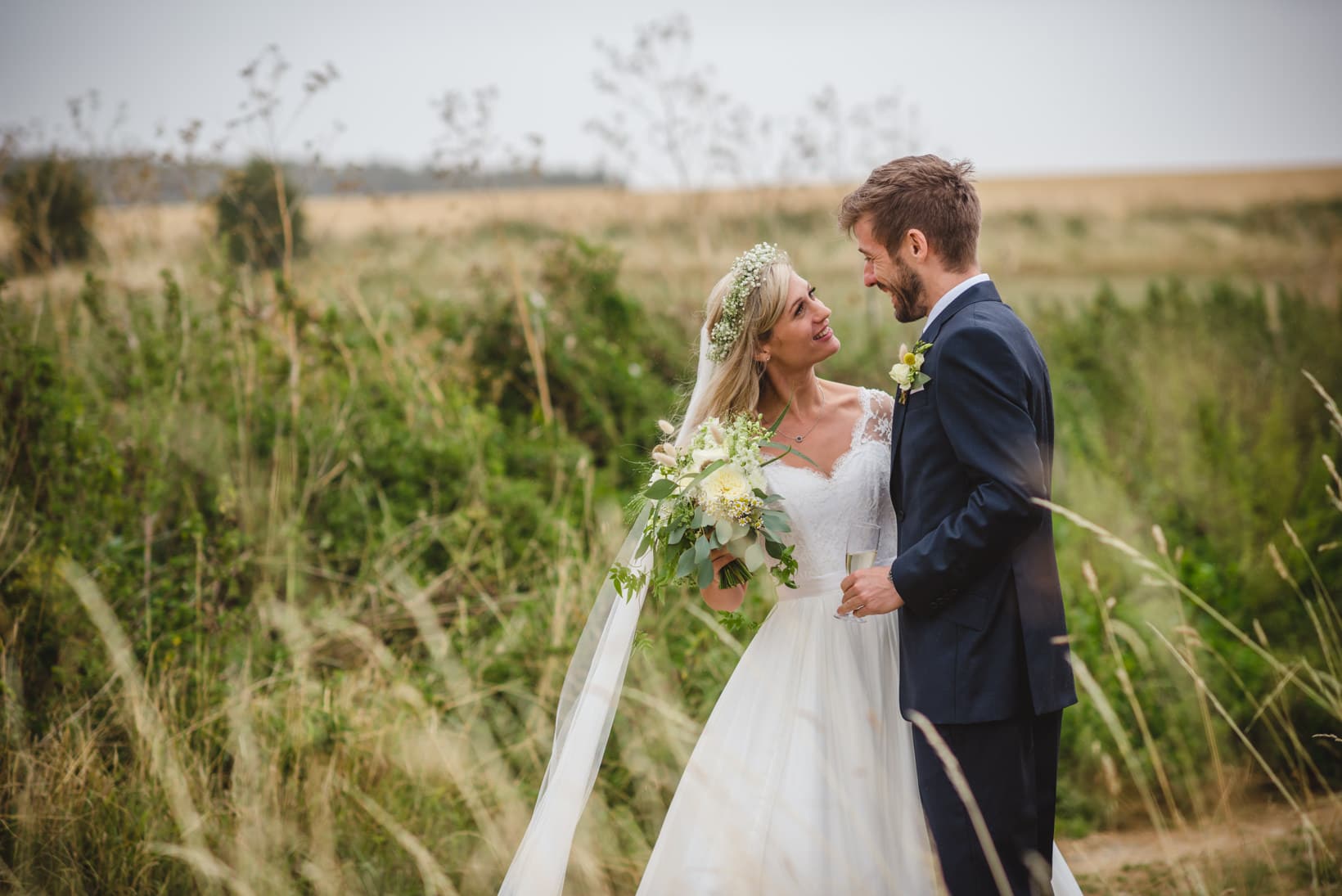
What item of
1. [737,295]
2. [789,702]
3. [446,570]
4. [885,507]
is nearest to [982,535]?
[885,507]

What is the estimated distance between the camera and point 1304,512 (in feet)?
19.0

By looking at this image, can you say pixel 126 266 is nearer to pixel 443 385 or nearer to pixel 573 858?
pixel 443 385

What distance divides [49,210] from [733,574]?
6.73m

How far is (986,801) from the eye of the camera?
2510 millimetres

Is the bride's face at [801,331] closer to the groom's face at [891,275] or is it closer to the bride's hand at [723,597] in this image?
the groom's face at [891,275]

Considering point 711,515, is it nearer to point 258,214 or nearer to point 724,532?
point 724,532

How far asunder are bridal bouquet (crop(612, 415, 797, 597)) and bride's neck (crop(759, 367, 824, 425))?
1.41 ft

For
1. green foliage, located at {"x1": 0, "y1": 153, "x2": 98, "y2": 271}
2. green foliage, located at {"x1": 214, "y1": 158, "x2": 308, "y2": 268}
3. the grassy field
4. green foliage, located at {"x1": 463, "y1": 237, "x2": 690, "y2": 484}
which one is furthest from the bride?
green foliage, located at {"x1": 0, "y1": 153, "x2": 98, "y2": 271}

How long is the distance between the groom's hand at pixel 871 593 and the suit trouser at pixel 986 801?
1.13ft

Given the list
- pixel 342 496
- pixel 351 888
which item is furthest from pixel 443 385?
pixel 351 888

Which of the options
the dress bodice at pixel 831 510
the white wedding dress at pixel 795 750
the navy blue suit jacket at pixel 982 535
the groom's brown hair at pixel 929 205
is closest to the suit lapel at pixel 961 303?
the navy blue suit jacket at pixel 982 535

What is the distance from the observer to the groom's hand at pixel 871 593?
8.61 ft

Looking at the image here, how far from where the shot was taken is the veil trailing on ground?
9.82ft

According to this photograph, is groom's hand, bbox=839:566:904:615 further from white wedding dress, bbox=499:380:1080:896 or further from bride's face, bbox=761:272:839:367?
bride's face, bbox=761:272:839:367
